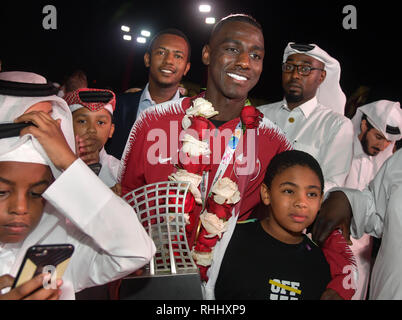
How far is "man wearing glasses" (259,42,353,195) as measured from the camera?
10.7ft

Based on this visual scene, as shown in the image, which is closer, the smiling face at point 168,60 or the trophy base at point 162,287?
the trophy base at point 162,287

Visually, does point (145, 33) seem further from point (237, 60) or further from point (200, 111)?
point (200, 111)

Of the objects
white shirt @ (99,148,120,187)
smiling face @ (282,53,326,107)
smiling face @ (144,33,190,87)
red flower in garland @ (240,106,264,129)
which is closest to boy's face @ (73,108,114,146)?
white shirt @ (99,148,120,187)

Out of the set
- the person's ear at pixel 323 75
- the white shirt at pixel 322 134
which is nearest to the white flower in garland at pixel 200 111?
the white shirt at pixel 322 134

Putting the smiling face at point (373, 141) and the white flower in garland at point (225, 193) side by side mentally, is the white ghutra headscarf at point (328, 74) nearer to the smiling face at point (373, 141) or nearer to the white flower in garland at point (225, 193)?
the smiling face at point (373, 141)

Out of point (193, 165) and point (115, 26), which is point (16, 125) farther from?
point (115, 26)

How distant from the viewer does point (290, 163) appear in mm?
2027

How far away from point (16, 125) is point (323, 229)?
4.78 ft

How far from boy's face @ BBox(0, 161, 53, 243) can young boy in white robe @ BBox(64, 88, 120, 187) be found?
4.56ft

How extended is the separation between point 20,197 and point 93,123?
159 cm

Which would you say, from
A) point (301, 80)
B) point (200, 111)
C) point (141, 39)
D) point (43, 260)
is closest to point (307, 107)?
point (301, 80)

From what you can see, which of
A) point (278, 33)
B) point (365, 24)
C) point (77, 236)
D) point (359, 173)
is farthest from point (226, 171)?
point (278, 33)

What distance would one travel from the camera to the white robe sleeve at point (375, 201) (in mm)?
1871

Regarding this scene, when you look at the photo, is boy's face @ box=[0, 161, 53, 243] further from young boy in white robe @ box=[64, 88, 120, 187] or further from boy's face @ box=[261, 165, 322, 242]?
young boy in white robe @ box=[64, 88, 120, 187]
